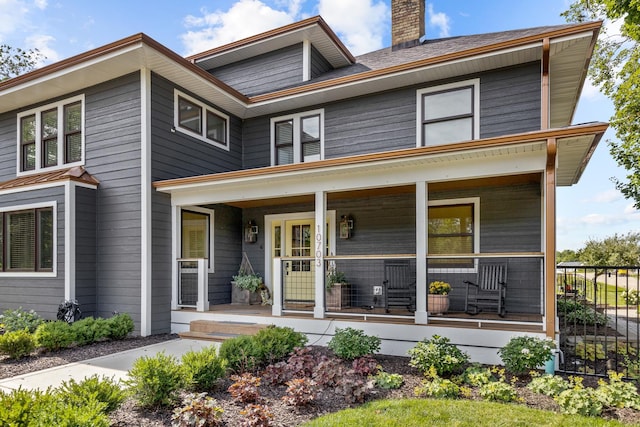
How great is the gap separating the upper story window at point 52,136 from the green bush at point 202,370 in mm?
5784

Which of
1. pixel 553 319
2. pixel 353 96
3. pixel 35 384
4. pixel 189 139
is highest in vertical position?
pixel 353 96

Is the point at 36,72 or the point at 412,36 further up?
the point at 412,36

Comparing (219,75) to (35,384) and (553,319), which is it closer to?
(35,384)

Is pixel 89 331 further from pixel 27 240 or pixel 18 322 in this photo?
pixel 27 240

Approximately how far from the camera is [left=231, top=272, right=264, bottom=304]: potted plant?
348 inches

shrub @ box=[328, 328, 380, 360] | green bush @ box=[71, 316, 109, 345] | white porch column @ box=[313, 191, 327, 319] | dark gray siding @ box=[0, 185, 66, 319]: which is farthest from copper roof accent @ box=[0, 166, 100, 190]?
shrub @ box=[328, 328, 380, 360]

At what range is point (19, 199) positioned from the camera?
7887mm

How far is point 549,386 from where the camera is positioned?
4.04m

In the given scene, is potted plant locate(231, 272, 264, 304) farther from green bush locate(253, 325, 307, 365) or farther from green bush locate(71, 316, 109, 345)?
green bush locate(253, 325, 307, 365)

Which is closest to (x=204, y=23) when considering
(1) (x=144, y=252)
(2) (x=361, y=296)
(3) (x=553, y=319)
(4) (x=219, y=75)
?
(4) (x=219, y=75)

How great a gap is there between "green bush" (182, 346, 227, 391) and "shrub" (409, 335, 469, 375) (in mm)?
2279

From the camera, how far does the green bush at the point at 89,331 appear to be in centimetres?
630

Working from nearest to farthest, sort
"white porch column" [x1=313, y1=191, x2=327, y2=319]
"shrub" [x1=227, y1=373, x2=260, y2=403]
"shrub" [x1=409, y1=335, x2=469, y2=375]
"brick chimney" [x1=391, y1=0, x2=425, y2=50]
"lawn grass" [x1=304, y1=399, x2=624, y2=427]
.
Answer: "lawn grass" [x1=304, y1=399, x2=624, y2=427] → "shrub" [x1=227, y1=373, x2=260, y2=403] → "shrub" [x1=409, y1=335, x2=469, y2=375] → "white porch column" [x1=313, y1=191, x2=327, y2=319] → "brick chimney" [x1=391, y1=0, x2=425, y2=50]

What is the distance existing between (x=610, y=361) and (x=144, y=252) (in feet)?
24.3
